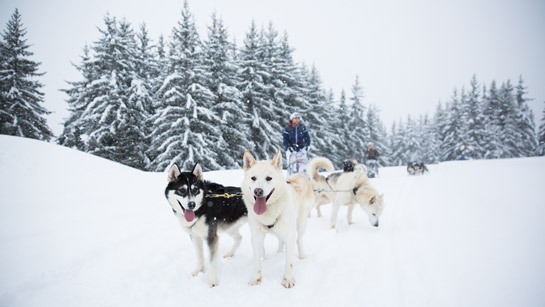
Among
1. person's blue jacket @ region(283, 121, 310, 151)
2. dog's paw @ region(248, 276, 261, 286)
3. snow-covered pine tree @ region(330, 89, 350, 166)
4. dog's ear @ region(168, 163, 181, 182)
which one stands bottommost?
dog's paw @ region(248, 276, 261, 286)

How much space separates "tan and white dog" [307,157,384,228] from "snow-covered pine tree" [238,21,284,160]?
515 inches

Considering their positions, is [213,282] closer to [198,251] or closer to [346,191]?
[198,251]

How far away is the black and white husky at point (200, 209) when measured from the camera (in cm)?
294

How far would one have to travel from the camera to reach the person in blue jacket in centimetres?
646

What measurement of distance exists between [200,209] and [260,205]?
2.70ft

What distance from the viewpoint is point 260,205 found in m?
2.89

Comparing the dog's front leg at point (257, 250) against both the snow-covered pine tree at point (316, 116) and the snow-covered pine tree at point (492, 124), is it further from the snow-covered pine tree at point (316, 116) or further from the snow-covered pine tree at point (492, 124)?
the snow-covered pine tree at point (492, 124)

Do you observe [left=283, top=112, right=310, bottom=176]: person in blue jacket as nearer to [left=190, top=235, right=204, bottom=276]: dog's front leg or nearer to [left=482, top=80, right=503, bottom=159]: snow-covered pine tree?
Result: [left=190, top=235, right=204, bottom=276]: dog's front leg

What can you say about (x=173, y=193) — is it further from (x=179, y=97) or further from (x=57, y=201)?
(x=179, y=97)

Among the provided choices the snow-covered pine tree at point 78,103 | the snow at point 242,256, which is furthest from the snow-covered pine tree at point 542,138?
the snow-covered pine tree at point 78,103

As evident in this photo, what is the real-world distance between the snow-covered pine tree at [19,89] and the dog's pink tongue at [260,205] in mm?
22107

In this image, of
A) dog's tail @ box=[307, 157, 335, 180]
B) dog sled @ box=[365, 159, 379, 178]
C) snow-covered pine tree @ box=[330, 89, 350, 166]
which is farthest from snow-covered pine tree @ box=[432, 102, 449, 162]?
dog's tail @ box=[307, 157, 335, 180]

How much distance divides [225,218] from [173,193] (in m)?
0.80

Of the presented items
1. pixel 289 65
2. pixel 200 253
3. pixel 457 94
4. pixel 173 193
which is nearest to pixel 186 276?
pixel 200 253
